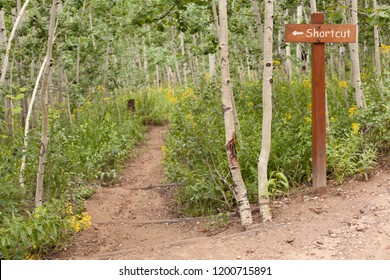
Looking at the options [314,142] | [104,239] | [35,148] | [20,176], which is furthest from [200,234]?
[35,148]

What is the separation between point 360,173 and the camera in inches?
247

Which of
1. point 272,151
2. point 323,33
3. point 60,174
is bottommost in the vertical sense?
point 60,174

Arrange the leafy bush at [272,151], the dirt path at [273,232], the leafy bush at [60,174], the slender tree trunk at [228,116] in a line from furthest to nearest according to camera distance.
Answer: the leafy bush at [272,151] < the leafy bush at [60,174] < the slender tree trunk at [228,116] < the dirt path at [273,232]

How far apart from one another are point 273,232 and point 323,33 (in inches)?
96.0

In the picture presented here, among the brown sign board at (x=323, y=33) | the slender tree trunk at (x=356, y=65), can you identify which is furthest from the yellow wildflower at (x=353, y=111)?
the brown sign board at (x=323, y=33)

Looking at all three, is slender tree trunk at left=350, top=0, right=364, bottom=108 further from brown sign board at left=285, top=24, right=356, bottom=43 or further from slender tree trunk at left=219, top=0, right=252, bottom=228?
slender tree trunk at left=219, top=0, right=252, bottom=228

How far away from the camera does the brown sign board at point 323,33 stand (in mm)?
5887

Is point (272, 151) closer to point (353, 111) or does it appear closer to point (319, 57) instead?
point (353, 111)

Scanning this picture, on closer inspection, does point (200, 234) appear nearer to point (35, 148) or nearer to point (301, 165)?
point (301, 165)

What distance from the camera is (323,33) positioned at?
5941 millimetres

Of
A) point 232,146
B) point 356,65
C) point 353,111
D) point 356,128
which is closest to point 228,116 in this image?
point 232,146

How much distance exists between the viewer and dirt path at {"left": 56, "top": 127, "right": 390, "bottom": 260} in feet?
15.6

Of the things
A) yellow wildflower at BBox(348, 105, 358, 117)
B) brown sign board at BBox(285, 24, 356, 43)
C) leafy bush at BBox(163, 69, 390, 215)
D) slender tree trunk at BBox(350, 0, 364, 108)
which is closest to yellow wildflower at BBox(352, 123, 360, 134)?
leafy bush at BBox(163, 69, 390, 215)

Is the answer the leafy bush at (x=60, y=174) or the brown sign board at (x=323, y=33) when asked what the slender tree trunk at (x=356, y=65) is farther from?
the leafy bush at (x=60, y=174)
